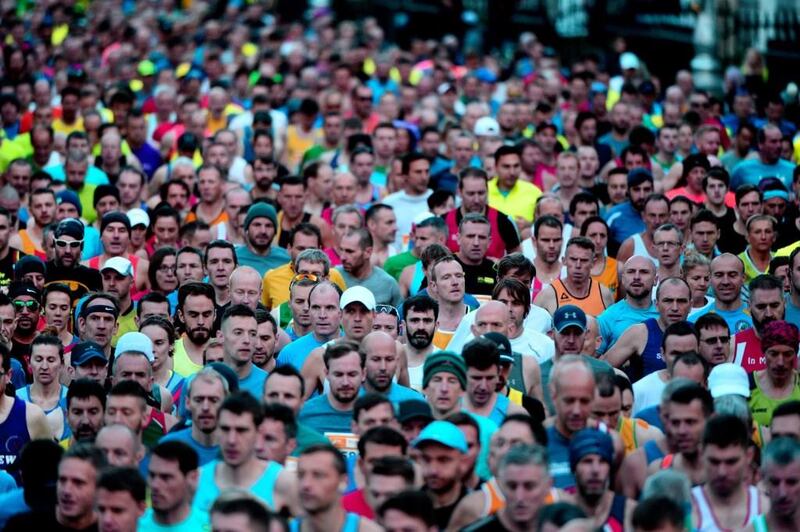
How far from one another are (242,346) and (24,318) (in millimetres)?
2425

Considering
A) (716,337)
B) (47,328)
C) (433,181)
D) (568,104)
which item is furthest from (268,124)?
(716,337)

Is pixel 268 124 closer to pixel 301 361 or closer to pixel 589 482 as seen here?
pixel 301 361

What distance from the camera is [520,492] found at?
8.99 meters

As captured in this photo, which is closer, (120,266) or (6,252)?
(120,266)

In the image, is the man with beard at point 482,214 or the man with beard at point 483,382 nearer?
the man with beard at point 483,382

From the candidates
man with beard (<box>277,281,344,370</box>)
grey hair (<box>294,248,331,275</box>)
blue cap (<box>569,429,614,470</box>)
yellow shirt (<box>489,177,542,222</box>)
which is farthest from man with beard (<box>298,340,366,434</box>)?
yellow shirt (<box>489,177,542,222</box>)

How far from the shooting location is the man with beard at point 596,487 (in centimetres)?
941

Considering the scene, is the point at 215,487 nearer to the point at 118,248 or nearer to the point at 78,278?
the point at 78,278

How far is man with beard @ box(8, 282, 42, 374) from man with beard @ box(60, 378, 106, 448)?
2736mm

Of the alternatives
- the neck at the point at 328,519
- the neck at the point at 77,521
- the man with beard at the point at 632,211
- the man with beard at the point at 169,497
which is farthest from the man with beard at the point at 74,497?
the man with beard at the point at 632,211

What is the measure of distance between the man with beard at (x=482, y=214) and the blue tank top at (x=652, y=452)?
5.61 m

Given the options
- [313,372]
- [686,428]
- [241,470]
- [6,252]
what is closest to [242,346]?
[313,372]

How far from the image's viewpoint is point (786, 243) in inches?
655

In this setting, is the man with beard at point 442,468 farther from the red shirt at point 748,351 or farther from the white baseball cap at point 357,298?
the red shirt at point 748,351
